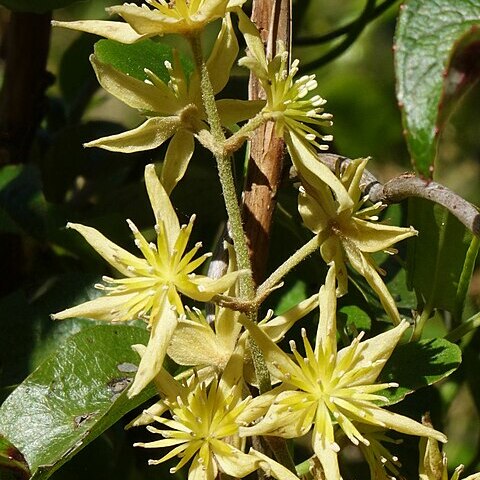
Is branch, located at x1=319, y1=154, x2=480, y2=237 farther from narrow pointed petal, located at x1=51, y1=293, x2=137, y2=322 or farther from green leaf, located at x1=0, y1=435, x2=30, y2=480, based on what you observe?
green leaf, located at x1=0, y1=435, x2=30, y2=480

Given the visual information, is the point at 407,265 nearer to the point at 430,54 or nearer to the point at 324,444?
the point at 324,444

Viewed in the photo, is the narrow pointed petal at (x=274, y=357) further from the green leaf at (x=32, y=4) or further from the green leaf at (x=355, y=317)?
the green leaf at (x=32, y=4)

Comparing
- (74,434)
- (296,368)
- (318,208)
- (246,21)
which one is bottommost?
(74,434)

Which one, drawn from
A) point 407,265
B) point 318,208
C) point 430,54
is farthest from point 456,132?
point 430,54

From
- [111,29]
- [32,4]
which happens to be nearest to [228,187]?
[111,29]

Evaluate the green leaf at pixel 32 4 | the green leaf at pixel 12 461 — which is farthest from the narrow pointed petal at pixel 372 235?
the green leaf at pixel 32 4

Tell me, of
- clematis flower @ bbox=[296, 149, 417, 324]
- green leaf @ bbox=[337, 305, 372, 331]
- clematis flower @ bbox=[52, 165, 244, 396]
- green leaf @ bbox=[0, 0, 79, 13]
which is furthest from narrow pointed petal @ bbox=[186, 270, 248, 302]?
green leaf @ bbox=[0, 0, 79, 13]
